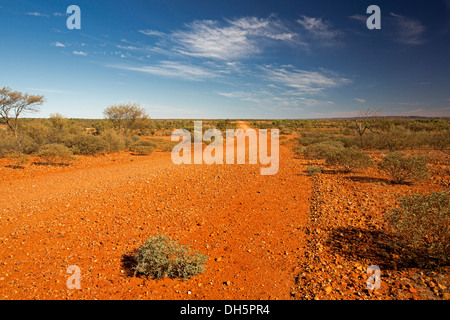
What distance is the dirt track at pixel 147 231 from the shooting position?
3305mm

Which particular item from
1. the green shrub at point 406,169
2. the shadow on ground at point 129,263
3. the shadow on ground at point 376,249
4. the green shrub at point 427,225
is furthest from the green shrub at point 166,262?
the green shrub at point 406,169

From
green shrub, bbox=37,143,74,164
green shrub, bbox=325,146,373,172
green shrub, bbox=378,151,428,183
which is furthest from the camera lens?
green shrub, bbox=37,143,74,164

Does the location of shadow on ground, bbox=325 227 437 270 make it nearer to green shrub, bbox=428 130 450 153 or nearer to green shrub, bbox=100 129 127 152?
green shrub, bbox=428 130 450 153

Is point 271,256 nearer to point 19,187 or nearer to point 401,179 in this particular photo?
point 401,179

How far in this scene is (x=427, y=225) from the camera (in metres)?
3.66

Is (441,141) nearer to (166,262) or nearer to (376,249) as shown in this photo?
(376,249)

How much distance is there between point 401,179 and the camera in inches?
306

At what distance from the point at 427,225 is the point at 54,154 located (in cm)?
1557

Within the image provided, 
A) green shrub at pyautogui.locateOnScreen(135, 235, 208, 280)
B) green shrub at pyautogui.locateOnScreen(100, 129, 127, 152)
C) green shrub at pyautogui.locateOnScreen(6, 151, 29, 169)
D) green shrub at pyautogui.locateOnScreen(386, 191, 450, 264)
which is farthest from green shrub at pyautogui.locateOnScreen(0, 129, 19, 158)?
green shrub at pyautogui.locateOnScreen(386, 191, 450, 264)

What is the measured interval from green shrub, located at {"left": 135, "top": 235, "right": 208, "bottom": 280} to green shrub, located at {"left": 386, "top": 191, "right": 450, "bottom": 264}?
348cm

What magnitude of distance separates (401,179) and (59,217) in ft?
34.1

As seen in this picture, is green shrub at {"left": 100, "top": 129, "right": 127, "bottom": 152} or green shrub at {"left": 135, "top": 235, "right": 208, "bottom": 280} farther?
green shrub at {"left": 100, "top": 129, "right": 127, "bottom": 152}

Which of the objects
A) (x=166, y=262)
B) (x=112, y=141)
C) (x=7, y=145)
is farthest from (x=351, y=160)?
(x=7, y=145)

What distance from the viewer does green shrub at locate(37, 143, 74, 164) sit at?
1225 centimetres
